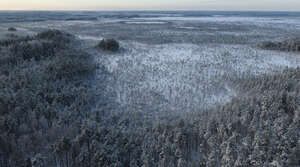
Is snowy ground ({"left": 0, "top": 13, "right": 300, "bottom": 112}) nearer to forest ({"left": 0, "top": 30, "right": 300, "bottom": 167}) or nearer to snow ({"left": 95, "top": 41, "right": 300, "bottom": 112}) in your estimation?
snow ({"left": 95, "top": 41, "right": 300, "bottom": 112})

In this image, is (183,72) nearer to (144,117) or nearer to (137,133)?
(144,117)

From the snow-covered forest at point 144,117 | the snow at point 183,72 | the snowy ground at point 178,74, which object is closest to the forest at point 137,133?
the snow-covered forest at point 144,117

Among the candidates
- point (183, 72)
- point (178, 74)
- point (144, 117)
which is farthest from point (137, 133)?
point (183, 72)

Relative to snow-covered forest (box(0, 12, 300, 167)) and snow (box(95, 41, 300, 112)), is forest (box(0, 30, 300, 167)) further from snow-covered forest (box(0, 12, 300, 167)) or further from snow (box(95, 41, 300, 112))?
snow (box(95, 41, 300, 112))

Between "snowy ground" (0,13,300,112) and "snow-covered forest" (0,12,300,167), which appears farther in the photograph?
"snowy ground" (0,13,300,112)

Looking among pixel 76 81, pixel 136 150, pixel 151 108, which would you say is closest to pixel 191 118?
pixel 151 108

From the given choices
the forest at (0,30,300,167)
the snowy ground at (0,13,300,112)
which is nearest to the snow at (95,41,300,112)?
the snowy ground at (0,13,300,112)

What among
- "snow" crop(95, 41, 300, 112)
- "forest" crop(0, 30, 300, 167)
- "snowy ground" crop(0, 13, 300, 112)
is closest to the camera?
"forest" crop(0, 30, 300, 167)

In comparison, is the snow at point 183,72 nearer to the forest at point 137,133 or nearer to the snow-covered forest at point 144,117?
the snow-covered forest at point 144,117

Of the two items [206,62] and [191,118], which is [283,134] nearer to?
[191,118]

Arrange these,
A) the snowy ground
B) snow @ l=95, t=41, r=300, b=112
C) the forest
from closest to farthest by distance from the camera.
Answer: the forest → the snowy ground → snow @ l=95, t=41, r=300, b=112
